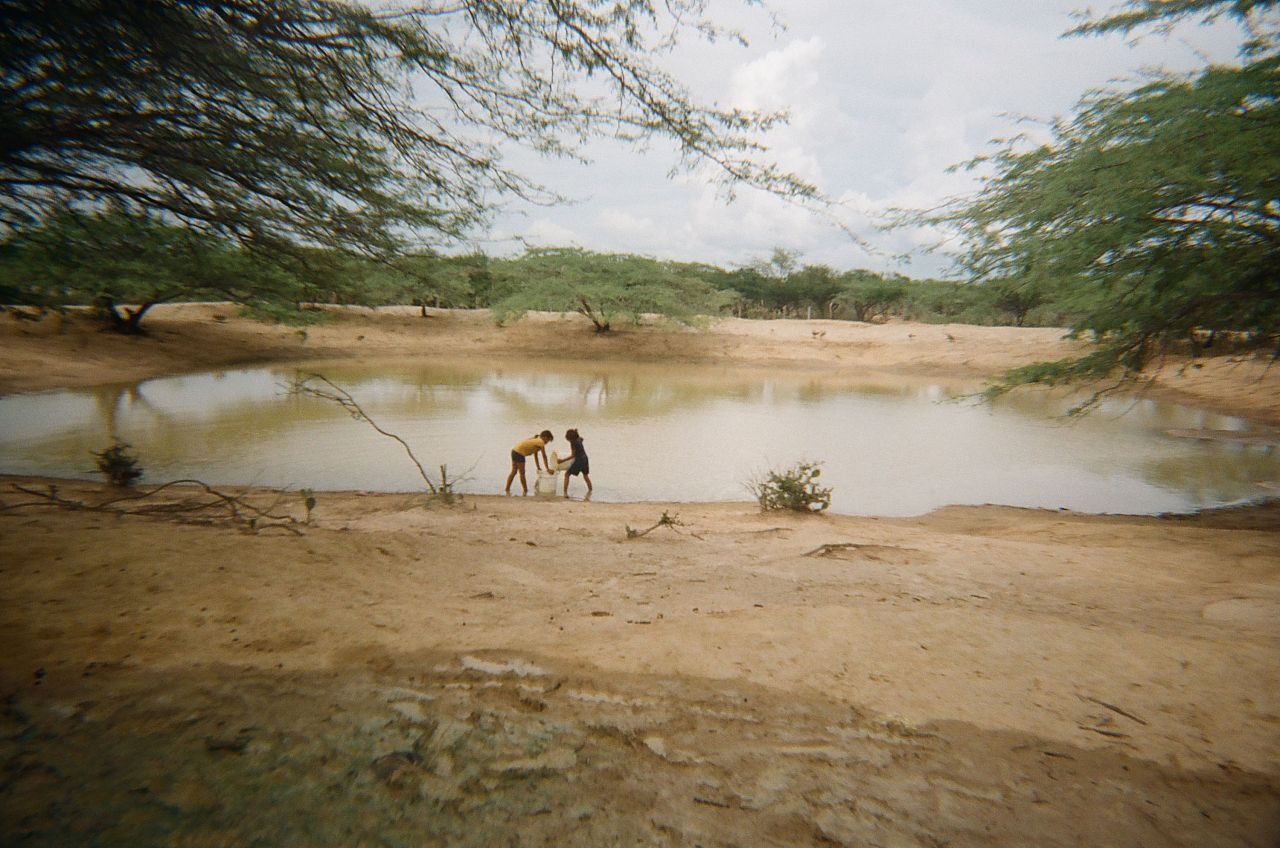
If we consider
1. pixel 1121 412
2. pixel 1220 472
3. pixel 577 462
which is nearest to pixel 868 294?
pixel 1121 412

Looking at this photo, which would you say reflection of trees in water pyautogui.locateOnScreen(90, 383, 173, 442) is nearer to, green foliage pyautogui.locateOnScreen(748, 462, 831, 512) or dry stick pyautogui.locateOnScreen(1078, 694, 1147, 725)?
green foliage pyautogui.locateOnScreen(748, 462, 831, 512)

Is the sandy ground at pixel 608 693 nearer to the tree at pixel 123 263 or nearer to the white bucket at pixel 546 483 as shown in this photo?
the tree at pixel 123 263

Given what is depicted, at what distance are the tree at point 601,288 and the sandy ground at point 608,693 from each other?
2773 cm

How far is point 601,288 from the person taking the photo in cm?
3112

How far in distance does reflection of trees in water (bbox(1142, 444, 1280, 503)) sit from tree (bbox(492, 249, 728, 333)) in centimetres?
2354

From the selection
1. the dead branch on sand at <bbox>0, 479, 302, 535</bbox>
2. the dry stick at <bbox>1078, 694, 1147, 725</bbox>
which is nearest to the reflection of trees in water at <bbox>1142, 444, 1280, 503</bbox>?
the dry stick at <bbox>1078, 694, 1147, 725</bbox>

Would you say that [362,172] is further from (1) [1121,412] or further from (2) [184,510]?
(1) [1121,412]

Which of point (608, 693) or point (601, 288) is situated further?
point (601, 288)

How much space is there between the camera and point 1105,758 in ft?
6.18

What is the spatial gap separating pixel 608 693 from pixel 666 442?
962 centimetres

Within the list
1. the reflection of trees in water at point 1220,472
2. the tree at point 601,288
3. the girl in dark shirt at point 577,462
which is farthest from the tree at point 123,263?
the tree at point 601,288

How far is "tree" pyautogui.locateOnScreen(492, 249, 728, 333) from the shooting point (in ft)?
103

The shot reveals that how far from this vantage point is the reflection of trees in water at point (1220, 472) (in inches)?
360

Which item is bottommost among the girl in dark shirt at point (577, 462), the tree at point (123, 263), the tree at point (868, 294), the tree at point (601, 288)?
the girl in dark shirt at point (577, 462)
